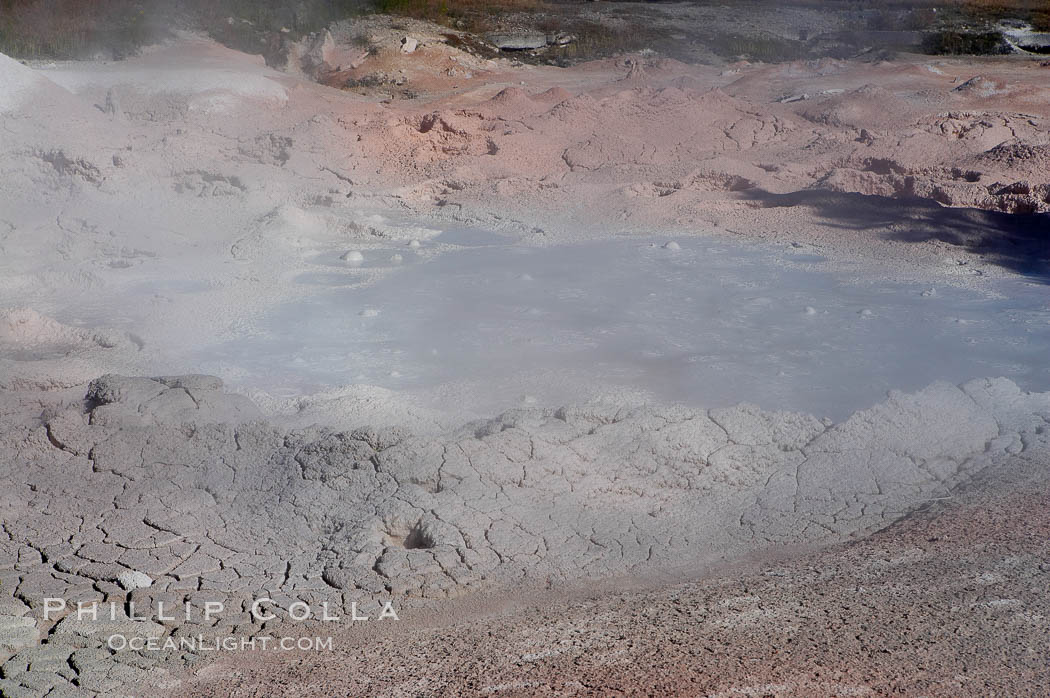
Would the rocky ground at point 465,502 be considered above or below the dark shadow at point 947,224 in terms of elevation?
below

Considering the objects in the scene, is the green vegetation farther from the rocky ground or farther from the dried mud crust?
the dried mud crust

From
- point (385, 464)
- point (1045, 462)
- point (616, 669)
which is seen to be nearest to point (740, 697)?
point (616, 669)

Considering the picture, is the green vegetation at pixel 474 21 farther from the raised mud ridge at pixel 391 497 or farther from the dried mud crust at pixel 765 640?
the dried mud crust at pixel 765 640

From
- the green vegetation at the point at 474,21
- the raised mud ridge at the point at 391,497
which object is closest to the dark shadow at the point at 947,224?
the raised mud ridge at the point at 391,497

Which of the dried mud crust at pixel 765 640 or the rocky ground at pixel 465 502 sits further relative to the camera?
the rocky ground at pixel 465 502

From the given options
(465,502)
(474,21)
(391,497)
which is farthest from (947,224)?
(474,21)

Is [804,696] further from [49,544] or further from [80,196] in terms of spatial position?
[80,196]

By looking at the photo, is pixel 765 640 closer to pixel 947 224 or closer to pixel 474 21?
pixel 947 224

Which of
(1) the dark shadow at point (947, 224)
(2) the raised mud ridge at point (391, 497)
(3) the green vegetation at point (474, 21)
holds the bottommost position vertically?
(2) the raised mud ridge at point (391, 497)
